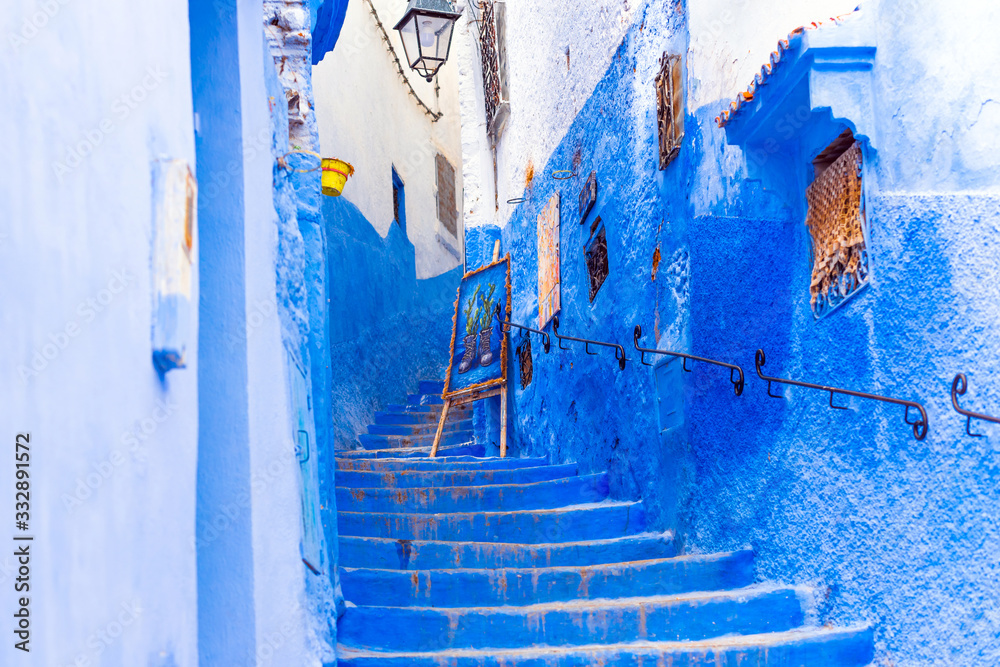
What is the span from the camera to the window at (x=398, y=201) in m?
10.5

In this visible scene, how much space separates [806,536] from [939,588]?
76 centimetres

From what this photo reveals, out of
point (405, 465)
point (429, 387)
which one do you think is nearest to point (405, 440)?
point (429, 387)

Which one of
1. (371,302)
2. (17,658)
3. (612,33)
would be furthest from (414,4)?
(17,658)

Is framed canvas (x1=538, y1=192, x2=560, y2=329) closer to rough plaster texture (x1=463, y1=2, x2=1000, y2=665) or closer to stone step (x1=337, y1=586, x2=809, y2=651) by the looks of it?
rough plaster texture (x1=463, y1=2, x2=1000, y2=665)

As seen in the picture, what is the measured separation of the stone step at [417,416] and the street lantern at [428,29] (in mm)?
3316

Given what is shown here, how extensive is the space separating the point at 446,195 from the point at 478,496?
325 inches

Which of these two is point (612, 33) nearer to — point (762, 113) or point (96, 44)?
point (762, 113)

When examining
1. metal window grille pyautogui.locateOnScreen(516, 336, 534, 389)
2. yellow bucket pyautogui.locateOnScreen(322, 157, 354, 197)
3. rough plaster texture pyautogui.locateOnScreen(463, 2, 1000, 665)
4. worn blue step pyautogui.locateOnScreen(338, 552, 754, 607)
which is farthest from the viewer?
metal window grille pyautogui.locateOnScreen(516, 336, 534, 389)

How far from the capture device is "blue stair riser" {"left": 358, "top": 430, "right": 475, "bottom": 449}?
26.5ft

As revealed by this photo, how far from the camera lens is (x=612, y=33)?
5.57m

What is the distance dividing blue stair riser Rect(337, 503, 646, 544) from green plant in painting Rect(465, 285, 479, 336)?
357 centimetres

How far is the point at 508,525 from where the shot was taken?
4527mm

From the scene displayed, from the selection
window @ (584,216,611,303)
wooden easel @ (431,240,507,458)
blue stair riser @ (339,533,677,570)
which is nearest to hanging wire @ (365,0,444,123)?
wooden easel @ (431,240,507,458)

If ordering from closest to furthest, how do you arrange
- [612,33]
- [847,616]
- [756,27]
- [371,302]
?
[847,616], [756,27], [612,33], [371,302]
